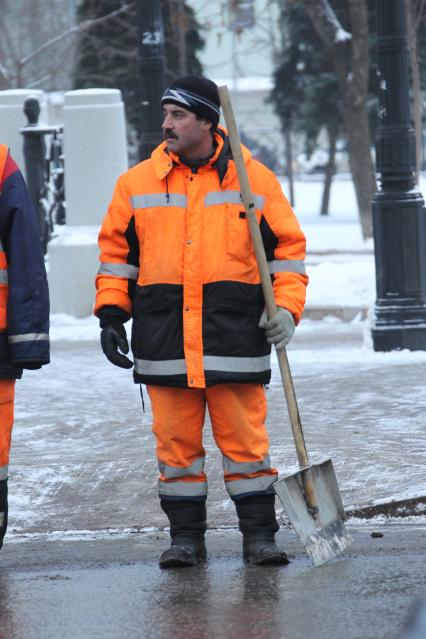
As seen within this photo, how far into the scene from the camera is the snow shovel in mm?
5320

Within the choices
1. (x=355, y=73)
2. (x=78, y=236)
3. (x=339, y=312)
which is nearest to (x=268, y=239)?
(x=339, y=312)

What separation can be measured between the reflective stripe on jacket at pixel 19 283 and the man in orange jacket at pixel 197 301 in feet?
0.91

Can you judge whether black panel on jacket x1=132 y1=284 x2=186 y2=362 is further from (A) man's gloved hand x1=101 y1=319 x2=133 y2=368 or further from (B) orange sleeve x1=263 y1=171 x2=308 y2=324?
(B) orange sleeve x1=263 y1=171 x2=308 y2=324

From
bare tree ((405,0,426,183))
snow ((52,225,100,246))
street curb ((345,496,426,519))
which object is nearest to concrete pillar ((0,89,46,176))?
snow ((52,225,100,246))

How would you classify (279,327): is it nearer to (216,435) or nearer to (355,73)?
(216,435)

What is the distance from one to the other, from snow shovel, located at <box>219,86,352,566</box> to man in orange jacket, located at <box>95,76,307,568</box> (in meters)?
0.09

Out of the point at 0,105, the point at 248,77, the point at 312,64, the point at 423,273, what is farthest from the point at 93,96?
the point at 248,77

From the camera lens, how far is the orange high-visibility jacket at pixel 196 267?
17.6ft

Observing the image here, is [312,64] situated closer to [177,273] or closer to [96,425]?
[96,425]

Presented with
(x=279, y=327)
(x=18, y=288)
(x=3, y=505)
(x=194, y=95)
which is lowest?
(x=3, y=505)

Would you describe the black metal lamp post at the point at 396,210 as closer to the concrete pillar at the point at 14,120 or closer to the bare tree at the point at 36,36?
the concrete pillar at the point at 14,120

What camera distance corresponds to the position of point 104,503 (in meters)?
6.71

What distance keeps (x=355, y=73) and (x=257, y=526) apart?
61.1 ft

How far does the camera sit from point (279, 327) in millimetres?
5363
